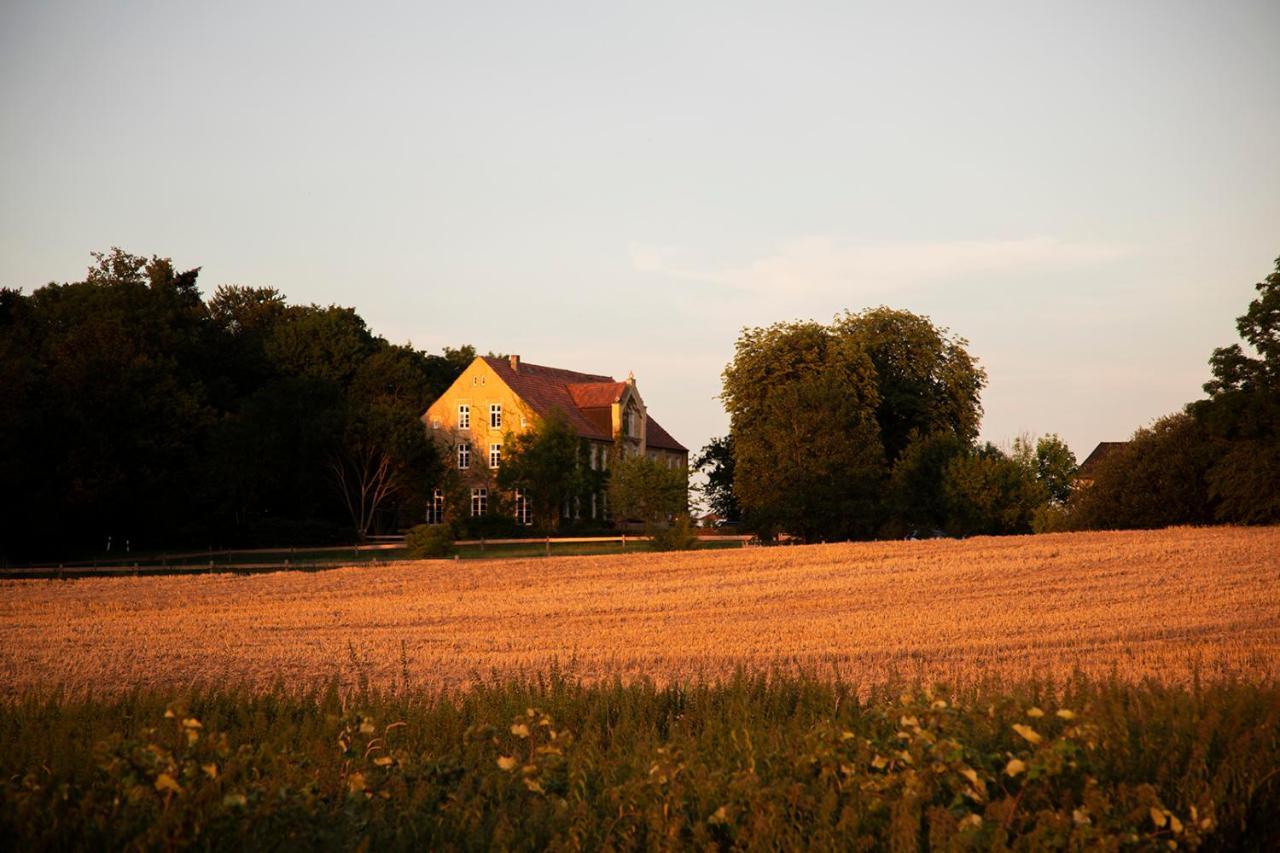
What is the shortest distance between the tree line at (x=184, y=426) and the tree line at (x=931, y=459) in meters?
22.0

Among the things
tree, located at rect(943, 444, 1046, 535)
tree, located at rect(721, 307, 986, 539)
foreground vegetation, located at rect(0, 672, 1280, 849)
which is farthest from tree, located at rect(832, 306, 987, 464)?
foreground vegetation, located at rect(0, 672, 1280, 849)

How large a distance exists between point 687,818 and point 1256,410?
4656 cm

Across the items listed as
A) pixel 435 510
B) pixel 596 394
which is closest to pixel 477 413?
pixel 435 510

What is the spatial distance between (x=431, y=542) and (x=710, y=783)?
145 ft

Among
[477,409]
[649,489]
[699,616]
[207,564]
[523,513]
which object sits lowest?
[699,616]

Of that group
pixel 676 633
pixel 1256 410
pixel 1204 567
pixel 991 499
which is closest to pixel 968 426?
pixel 991 499

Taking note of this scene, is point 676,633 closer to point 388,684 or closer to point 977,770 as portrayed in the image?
point 388,684

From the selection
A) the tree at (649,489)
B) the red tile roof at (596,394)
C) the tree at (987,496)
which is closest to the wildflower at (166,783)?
the tree at (987,496)

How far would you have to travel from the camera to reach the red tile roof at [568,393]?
82.8m

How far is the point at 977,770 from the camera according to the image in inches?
299

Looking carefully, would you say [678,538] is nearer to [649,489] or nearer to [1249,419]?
[649,489]

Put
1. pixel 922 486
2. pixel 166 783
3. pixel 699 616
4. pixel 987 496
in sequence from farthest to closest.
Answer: pixel 922 486, pixel 987 496, pixel 699 616, pixel 166 783

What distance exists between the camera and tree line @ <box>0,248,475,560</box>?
181ft

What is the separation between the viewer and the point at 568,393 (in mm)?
89250
